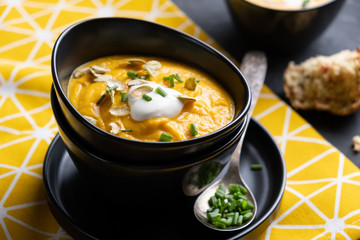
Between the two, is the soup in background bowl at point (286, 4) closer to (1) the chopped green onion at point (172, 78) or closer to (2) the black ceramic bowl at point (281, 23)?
(2) the black ceramic bowl at point (281, 23)

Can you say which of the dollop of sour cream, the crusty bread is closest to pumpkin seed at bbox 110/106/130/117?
the dollop of sour cream

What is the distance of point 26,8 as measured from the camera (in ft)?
9.95

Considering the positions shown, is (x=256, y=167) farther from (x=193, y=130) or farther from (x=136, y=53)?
(x=136, y=53)

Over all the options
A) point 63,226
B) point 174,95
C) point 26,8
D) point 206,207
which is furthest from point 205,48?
point 26,8

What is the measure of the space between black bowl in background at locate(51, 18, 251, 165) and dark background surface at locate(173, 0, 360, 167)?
949 mm

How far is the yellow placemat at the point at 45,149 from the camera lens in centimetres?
194

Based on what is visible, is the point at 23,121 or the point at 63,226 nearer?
the point at 63,226

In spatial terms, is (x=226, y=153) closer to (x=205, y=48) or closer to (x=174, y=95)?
(x=174, y=95)

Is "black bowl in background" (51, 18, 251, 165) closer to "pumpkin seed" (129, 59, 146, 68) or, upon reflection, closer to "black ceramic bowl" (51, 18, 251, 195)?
A: "black ceramic bowl" (51, 18, 251, 195)

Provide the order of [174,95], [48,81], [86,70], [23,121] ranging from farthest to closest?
[48,81] < [23,121] < [86,70] < [174,95]

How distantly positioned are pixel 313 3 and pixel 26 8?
6.49 feet

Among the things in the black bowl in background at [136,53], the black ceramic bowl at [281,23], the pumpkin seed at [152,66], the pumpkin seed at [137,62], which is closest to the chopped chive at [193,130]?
the black bowl in background at [136,53]

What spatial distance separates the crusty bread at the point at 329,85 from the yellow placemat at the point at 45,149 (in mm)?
194

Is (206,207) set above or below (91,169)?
below
